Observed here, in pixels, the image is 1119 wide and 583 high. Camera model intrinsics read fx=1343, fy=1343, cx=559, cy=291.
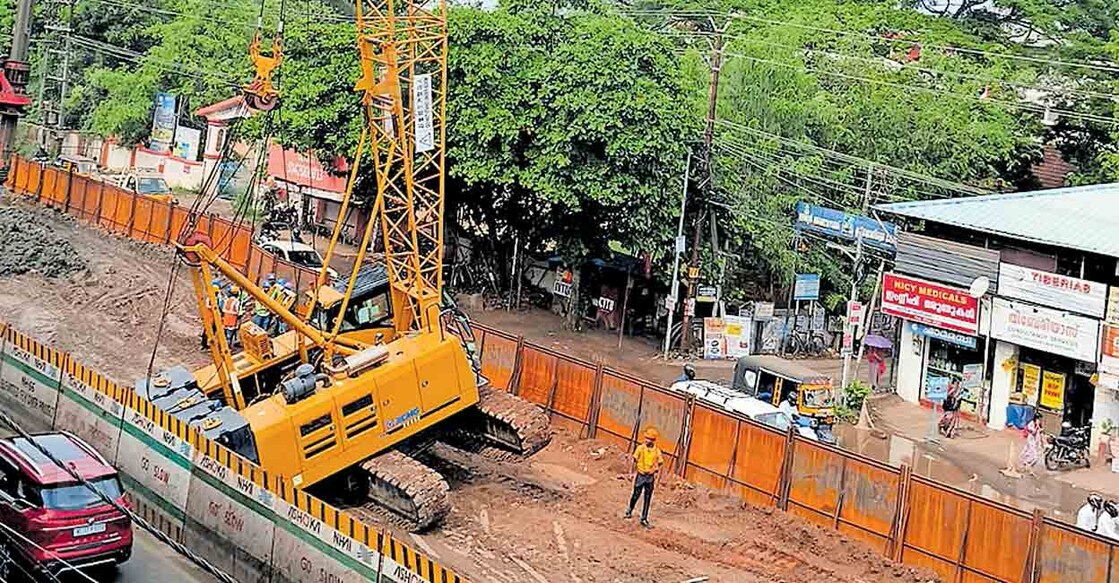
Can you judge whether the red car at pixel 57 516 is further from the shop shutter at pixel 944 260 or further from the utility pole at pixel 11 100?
the shop shutter at pixel 944 260

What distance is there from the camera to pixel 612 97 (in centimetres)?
3794

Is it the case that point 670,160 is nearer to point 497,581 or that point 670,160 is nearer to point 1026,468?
point 1026,468

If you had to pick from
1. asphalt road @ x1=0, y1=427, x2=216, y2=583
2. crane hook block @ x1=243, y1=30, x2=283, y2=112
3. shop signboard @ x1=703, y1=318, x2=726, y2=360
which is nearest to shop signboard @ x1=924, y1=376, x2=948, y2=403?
shop signboard @ x1=703, y1=318, x2=726, y2=360

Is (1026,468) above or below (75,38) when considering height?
below

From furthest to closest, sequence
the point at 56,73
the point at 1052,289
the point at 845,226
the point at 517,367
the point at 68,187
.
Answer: the point at 56,73 → the point at 68,187 → the point at 845,226 → the point at 1052,289 → the point at 517,367

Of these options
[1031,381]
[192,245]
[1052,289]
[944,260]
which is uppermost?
[944,260]

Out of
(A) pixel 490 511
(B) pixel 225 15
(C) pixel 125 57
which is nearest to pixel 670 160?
(A) pixel 490 511

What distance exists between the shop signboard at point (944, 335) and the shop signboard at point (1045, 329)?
2.73 feet

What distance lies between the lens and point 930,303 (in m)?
35.6

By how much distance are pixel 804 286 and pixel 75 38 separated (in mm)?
55406

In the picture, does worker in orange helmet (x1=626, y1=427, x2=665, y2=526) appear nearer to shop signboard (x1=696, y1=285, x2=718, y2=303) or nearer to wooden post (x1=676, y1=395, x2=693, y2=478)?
wooden post (x1=676, y1=395, x2=693, y2=478)

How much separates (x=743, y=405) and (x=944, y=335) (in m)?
8.49

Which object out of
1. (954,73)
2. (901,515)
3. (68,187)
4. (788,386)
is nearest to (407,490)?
(901,515)

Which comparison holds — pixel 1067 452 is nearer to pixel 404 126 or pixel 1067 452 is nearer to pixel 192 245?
pixel 404 126
